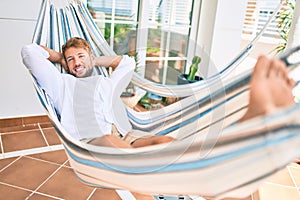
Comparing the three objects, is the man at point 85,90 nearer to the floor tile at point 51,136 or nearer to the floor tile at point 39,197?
the floor tile at point 39,197

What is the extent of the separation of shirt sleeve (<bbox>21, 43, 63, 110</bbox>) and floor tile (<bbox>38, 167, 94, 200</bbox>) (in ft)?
2.08

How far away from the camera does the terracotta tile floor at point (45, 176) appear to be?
70.4 inches

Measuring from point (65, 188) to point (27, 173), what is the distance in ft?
1.04

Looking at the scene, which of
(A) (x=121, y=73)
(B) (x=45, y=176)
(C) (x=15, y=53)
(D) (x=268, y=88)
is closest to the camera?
(D) (x=268, y=88)

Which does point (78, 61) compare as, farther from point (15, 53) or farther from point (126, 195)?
point (15, 53)

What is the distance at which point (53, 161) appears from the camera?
2129mm

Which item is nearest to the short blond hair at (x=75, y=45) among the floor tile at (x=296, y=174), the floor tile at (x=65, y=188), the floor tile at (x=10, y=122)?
the floor tile at (x=65, y=188)

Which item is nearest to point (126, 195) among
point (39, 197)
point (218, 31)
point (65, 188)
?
point (65, 188)

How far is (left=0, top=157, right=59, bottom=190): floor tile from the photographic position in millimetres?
1853

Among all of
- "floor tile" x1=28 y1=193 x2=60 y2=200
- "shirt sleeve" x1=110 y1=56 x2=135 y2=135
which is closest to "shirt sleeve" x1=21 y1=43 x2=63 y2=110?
"shirt sleeve" x1=110 y1=56 x2=135 y2=135

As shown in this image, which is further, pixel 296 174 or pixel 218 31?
pixel 218 31

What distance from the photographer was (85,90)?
60.0 inches

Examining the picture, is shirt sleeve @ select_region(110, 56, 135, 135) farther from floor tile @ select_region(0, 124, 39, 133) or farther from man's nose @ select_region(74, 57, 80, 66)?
floor tile @ select_region(0, 124, 39, 133)

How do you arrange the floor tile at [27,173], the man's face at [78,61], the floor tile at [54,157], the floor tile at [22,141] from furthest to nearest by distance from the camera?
the floor tile at [22,141], the floor tile at [54,157], the floor tile at [27,173], the man's face at [78,61]
